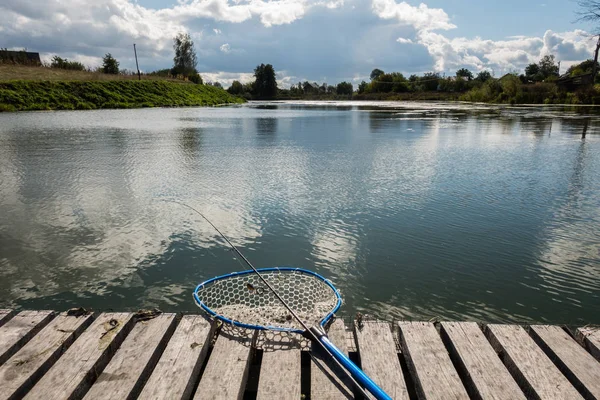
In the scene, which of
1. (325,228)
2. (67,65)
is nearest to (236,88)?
(67,65)

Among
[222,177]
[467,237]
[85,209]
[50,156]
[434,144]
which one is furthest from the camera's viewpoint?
[434,144]

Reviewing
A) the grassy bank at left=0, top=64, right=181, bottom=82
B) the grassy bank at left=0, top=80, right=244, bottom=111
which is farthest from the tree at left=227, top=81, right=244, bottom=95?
the grassy bank at left=0, top=64, right=181, bottom=82

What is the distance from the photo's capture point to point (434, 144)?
1669cm

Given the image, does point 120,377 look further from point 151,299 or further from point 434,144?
point 434,144

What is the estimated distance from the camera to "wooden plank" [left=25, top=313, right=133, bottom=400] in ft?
8.55

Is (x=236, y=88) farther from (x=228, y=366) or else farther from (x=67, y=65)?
(x=228, y=366)

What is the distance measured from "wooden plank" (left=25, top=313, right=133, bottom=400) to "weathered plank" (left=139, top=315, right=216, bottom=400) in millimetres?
447

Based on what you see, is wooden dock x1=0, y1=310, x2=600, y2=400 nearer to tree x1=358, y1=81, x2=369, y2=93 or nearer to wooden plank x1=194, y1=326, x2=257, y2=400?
wooden plank x1=194, y1=326, x2=257, y2=400

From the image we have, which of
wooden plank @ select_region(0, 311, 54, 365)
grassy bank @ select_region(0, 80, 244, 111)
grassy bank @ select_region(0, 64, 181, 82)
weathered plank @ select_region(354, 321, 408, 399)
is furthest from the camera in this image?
grassy bank @ select_region(0, 64, 181, 82)

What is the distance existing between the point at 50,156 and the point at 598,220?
15283 millimetres

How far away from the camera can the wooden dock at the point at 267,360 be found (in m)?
2.66

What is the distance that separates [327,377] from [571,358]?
1.88 m

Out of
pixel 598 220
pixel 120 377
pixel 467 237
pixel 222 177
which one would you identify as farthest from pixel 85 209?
pixel 598 220

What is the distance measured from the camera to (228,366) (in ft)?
9.41
